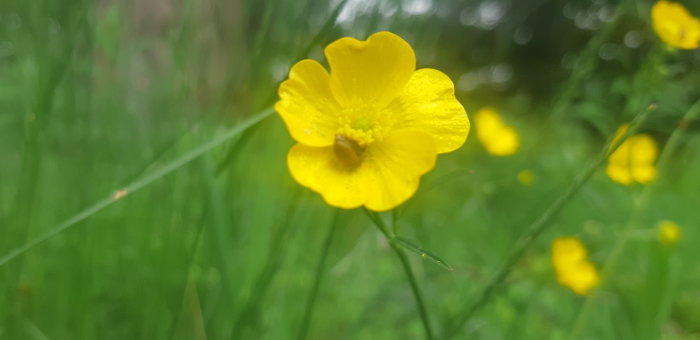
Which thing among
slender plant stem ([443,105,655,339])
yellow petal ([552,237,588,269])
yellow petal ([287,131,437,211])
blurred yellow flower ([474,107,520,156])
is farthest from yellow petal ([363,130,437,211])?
blurred yellow flower ([474,107,520,156])

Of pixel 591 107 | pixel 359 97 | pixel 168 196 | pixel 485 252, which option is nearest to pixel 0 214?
pixel 168 196

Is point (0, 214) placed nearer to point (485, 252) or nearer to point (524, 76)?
point (485, 252)

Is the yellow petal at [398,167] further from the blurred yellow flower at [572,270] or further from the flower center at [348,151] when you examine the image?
the blurred yellow flower at [572,270]

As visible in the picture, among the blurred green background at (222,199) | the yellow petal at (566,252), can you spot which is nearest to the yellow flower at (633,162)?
the blurred green background at (222,199)

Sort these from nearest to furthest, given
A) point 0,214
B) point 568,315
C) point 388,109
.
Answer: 1. point 388,109
2. point 0,214
3. point 568,315

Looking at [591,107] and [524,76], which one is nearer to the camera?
[591,107]

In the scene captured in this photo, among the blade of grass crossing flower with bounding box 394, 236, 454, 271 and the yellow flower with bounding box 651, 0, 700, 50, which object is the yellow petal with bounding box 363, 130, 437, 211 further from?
the yellow flower with bounding box 651, 0, 700, 50

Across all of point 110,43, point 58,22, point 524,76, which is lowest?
point 524,76

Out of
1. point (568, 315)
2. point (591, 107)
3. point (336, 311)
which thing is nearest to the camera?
point (591, 107)
